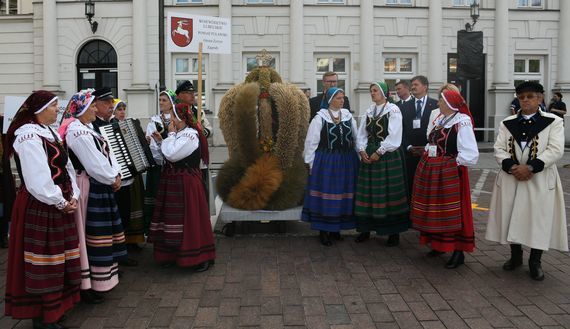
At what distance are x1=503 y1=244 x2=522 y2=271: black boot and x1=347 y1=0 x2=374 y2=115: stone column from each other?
13397 mm

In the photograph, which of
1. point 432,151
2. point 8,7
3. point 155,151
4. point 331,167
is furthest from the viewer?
point 8,7

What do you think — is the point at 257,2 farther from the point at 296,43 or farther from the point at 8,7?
the point at 8,7

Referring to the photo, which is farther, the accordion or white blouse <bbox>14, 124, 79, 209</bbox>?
the accordion

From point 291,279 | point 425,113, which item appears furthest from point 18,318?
point 425,113

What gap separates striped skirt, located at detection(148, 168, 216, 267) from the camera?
5.00 m

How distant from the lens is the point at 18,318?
12.2ft

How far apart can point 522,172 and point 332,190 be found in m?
2.05

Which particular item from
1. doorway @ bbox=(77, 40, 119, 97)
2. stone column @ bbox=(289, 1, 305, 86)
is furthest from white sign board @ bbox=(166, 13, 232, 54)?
doorway @ bbox=(77, 40, 119, 97)

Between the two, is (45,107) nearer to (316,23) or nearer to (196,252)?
(196,252)

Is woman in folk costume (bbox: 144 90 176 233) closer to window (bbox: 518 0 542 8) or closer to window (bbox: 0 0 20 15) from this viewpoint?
window (bbox: 0 0 20 15)

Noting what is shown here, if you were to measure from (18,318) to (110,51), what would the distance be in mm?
16259

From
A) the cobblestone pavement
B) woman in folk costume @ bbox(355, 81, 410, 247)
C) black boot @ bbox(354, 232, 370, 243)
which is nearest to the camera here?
the cobblestone pavement

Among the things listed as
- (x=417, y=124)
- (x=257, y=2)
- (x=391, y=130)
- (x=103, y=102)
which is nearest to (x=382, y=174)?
(x=391, y=130)

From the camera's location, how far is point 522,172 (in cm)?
482
